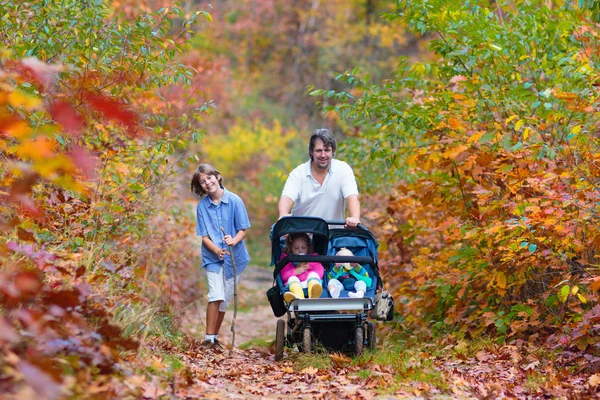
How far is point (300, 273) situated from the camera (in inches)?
264

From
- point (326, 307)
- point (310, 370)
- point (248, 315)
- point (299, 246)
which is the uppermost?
point (299, 246)

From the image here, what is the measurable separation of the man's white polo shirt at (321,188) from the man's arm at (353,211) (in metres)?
0.07

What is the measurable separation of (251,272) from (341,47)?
13774mm

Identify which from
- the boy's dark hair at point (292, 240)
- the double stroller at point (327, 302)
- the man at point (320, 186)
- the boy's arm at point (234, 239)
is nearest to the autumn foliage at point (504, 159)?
the man at point (320, 186)

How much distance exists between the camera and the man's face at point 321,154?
23.5 ft

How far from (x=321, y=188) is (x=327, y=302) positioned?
1.36 m

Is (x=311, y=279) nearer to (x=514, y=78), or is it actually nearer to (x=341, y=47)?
(x=514, y=78)

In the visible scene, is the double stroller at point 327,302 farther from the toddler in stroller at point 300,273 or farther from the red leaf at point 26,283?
the red leaf at point 26,283

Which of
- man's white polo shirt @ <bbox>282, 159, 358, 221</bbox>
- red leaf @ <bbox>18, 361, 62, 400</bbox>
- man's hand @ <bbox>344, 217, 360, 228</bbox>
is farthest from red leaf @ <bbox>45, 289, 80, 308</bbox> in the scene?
man's white polo shirt @ <bbox>282, 159, 358, 221</bbox>

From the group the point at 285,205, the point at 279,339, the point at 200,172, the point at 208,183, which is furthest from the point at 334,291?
the point at 200,172

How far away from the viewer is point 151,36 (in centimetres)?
700

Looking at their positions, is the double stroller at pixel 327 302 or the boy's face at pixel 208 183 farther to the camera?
the boy's face at pixel 208 183

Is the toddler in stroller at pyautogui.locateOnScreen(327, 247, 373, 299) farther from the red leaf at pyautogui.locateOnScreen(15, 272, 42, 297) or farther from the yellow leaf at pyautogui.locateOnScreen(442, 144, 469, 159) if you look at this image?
Result: the red leaf at pyautogui.locateOnScreen(15, 272, 42, 297)

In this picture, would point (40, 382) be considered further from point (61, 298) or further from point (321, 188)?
point (321, 188)
